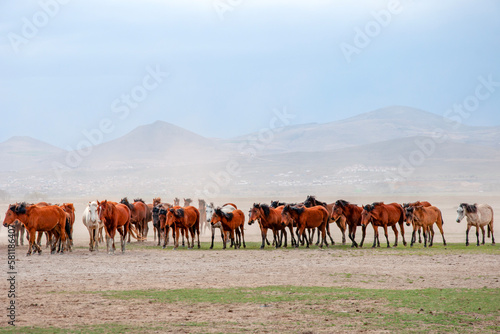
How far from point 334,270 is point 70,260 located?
9631 millimetres

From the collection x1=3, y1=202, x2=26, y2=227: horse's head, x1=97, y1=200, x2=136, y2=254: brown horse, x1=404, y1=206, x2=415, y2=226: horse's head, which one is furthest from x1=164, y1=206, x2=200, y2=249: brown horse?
x1=404, y1=206, x2=415, y2=226: horse's head

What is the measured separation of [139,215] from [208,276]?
540 inches

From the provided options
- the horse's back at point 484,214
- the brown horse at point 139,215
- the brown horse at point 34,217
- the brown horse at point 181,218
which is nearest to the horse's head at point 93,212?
the brown horse at point 34,217

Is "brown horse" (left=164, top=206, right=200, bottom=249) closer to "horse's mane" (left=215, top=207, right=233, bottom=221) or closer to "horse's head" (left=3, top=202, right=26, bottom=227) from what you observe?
"horse's mane" (left=215, top=207, right=233, bottom=221)

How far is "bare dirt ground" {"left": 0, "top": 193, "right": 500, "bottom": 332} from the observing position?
12.8 meters

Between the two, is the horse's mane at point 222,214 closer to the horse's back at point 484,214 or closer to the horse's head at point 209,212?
the horse's head at point 209,212

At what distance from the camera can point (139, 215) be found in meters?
31.8

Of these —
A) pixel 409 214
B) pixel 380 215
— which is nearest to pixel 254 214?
pixel 380 215

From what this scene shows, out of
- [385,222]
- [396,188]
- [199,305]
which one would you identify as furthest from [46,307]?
[396,188]

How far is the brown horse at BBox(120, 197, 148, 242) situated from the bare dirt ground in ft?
11.5

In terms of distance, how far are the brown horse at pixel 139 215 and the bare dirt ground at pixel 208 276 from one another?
351cm

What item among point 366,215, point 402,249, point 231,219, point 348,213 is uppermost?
point 348,213

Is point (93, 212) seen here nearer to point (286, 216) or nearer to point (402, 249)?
point (286, 216)

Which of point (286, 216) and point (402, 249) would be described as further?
point (286, 216)
